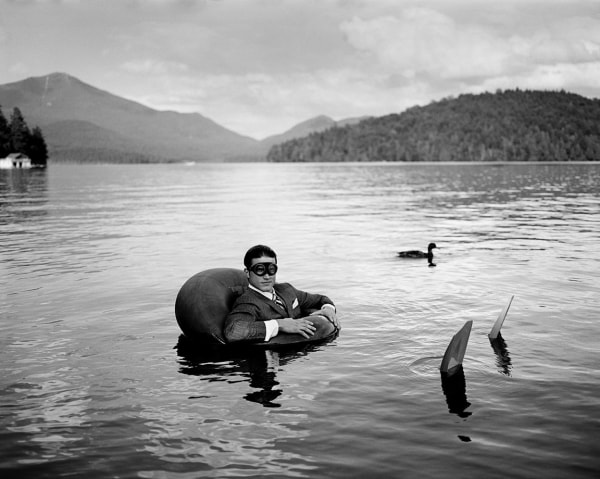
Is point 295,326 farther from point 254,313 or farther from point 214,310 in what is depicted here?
point 214,310

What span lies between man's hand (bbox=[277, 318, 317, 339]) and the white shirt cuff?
100 millimetres

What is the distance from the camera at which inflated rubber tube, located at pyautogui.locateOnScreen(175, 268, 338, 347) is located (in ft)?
41.8

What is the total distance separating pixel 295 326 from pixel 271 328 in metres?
0.49

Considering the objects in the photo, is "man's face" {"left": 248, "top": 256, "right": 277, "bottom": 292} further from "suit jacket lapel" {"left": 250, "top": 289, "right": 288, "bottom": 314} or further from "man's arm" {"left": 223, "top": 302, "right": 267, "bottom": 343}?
"man's arm" {"left": 223, "top": 302, "right": 267, "bottom": 343}

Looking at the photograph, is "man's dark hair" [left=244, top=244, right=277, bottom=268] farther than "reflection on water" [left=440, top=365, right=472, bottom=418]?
Yes

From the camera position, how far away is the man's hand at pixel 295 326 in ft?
41.0

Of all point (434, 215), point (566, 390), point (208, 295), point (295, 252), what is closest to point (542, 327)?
point (566, 390)

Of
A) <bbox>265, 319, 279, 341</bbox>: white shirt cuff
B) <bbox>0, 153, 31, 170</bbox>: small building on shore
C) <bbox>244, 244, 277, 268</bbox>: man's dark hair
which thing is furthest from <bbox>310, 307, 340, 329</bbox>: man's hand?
<bbox>0, 153, 31, 170</bbox>: small building on shore

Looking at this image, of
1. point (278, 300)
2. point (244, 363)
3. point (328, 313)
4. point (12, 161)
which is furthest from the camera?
point (12, 161)

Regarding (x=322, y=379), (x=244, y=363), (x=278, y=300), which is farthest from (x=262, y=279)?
(x=322, y=379)

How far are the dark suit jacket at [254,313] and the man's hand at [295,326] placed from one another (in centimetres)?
31

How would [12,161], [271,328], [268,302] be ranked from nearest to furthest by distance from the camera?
[271,328] → [268,302] → [12,161]

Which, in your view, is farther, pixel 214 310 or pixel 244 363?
pixel 214 310

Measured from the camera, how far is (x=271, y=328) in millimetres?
12352
